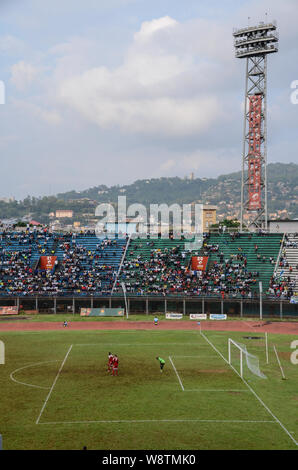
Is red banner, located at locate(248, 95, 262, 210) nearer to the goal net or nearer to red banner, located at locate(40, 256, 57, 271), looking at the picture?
red banner, located at locate(40, 256, 57, 271)

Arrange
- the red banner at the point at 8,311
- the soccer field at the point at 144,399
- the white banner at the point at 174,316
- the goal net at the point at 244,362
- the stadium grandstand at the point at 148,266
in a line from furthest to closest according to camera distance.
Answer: the stadium grandstand at the point at 148,266 → the red banner at the point at 8,311 → the white banner at the point at 174,316 → the goal net at the point at 244,362 → the soccer field at the point at 144,399

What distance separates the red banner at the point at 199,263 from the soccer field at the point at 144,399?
31.5 meters

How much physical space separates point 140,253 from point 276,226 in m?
26.4

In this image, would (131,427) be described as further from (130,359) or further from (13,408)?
(130,359)

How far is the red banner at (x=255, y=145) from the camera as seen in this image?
9356 centimetres

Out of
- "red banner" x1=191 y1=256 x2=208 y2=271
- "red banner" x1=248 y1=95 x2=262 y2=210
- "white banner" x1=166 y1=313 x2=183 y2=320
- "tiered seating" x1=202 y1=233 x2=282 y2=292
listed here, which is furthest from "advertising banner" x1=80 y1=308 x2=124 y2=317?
"red banner" x1=248 y1=95 x2=262 y2=210

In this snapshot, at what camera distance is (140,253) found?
85375 mm

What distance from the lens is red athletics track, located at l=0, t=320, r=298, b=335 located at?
60.5m

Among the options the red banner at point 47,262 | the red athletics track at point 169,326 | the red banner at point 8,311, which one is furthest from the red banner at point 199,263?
the red banner at point 8,311

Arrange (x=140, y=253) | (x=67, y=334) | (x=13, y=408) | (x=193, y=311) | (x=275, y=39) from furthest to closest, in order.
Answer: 1. (x=275, y=39)
2. (x=140, y=253)
3. (x=193, y=311)
4. (x=67, y=334)
5. (x=13, y=408)

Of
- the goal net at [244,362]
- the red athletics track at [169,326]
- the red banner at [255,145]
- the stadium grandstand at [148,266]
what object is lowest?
the red athletics track at [169,326]

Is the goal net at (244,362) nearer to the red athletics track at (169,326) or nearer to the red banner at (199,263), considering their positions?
the red athletics track at (169,326)

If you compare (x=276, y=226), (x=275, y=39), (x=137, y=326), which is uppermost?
(x=275, y=39)

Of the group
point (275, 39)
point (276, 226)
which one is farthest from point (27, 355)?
point (275, 39)
